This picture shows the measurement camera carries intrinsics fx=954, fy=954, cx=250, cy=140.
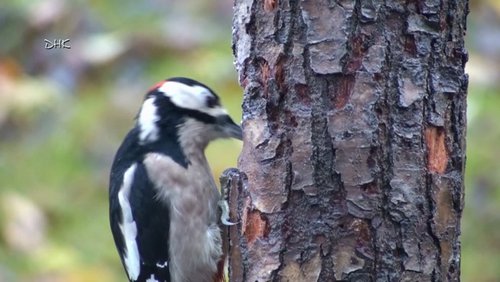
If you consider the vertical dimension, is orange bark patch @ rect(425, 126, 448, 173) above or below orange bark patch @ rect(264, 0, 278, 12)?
below

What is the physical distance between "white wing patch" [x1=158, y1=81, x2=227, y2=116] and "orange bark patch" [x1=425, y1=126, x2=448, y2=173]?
112 cm

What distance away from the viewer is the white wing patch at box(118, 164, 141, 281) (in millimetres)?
3420

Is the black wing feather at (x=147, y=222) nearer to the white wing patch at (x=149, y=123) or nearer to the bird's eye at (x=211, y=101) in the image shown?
the white wing patch at (x=149, y=123)

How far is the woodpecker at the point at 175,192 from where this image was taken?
3334 millimetres

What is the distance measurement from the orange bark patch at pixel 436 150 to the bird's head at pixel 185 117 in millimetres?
1018

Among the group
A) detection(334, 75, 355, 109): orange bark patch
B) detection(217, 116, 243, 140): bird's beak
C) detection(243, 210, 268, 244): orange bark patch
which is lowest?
detection(243, 210, 268, 244): orange bark patch

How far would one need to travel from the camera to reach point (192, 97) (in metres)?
3.34

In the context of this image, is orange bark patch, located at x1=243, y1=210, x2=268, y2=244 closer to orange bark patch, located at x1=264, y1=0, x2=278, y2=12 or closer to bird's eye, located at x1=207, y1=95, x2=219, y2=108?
orange bark patch, located at x1=264, y1=0, x2=278, y2=12

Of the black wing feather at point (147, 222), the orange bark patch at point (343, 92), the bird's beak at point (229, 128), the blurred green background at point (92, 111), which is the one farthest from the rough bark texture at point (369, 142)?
the blurred green background at point (92, 111)

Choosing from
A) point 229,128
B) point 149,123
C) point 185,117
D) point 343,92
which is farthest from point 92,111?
point 343,92

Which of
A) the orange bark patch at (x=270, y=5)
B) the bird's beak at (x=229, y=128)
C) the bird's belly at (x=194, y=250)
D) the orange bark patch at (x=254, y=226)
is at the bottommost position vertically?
the orange bark patch at (x=254, y=226)

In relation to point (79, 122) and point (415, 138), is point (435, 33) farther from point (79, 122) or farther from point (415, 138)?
point (79, 122)

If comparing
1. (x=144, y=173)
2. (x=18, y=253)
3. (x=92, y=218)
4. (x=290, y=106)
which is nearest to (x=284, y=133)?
(x=290, y=106)

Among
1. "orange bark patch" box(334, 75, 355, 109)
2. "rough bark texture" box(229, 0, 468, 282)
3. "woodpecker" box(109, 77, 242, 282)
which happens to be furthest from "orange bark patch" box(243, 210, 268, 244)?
"woodpecker" box(109, 77, 242, 282)
